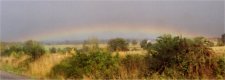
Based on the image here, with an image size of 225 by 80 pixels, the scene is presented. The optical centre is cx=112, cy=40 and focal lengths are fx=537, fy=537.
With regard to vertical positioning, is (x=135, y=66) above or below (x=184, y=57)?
below

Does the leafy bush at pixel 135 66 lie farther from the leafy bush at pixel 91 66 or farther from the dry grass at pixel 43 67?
the dry grass at pixel 43 67

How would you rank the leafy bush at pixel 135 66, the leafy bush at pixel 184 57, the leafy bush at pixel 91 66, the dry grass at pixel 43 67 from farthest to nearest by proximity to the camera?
1. the dry grass at pixel 43 67
2. the leafy bush at pixel 91 66
3. the leafy bush at pixel 135 66
4. the leafy bush at pixel 184 57

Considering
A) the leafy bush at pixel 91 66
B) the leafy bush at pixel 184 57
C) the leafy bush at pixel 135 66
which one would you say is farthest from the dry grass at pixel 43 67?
the leafy bush at pixel 184 57

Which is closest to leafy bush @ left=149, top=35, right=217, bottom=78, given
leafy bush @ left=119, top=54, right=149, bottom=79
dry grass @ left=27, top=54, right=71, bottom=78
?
leafy bush @ left=119, top=54, right=149, bottom=79

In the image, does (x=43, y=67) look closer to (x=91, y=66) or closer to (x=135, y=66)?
(x=91, y=66)

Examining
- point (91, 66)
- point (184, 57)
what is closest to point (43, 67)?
point (91, 66)

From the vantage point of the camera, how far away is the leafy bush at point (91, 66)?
23438mm

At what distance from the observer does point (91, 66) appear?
78.8 ft

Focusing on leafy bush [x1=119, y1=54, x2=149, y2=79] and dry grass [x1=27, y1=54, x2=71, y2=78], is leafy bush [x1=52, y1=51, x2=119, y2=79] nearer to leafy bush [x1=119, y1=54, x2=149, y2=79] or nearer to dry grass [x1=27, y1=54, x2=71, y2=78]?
leafy bush [x1=119, y1=54, x2=149, y2=79]

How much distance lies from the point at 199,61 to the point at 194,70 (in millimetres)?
413

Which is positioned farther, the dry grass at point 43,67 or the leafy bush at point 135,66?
the dry grass at point 43,67

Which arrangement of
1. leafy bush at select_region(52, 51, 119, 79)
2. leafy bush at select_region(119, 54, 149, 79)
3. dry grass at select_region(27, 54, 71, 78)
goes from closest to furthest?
leafy bush at select_region(119, 54, 149, 79), leafy bush at select_region(52, 51, 119, 79), dry grass at select_region(27, 54, 71, 78)

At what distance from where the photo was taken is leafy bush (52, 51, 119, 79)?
23.4 m

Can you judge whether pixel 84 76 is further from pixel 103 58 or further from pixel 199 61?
pixel 199 61
